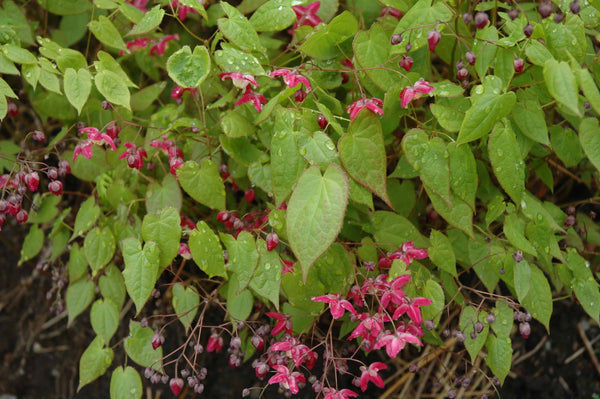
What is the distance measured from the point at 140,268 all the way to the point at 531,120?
3.03 feet

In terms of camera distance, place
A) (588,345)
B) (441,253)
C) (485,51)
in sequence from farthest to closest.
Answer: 1. (588,345)
2. (441,253)
3. (485,51)

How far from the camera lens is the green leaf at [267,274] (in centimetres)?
121

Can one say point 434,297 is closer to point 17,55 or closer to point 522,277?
point 522,277

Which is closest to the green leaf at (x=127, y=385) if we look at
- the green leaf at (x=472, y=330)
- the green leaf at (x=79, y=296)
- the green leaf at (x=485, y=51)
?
the green leaf at (x=79, y=296)

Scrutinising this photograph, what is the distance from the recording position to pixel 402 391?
1808 mm

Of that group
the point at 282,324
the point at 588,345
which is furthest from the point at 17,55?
the point at 588,345

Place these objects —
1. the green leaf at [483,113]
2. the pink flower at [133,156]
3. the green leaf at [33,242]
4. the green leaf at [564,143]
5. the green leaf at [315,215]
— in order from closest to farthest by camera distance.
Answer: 1. the green leaf at [315,215]
2. the green leaf at [483,113]
3. the pink flower at [133,156]
4. the green leaf at [564,143]
5. the green leaf at [33,242]

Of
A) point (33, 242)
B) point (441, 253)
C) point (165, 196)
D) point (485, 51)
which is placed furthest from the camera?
point (33, 242)

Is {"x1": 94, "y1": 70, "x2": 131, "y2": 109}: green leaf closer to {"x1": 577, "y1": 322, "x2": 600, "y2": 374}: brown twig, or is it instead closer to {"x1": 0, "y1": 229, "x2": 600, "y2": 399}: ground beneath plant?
{"x1": 0, "y1": 229, "x2": 600, "y2": 399}: ground beneath plant

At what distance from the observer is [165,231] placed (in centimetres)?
123

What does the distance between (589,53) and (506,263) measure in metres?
0.55

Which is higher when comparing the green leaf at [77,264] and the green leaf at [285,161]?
the green leaf at [285,161]

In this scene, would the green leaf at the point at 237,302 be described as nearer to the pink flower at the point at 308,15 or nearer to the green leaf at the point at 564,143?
the pink flower at the point at 308,15

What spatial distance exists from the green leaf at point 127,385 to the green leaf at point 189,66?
761mm
